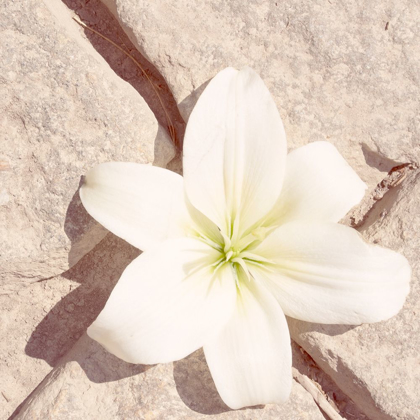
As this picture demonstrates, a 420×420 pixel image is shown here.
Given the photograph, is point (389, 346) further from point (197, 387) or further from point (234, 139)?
point (234, 139)

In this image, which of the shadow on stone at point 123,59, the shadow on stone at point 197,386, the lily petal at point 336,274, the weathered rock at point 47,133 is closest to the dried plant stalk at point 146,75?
the shadow on stone at point 123,59

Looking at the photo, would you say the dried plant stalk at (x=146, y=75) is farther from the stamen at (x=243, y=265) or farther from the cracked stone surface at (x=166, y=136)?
the stamen at (x=243, y=265)

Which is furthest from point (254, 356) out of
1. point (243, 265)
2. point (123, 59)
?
point (123, 59)

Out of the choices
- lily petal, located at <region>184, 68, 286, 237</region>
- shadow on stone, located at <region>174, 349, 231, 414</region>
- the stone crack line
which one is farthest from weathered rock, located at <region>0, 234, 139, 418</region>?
the stone crack line

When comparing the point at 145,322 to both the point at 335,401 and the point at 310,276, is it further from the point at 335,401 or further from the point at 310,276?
the point at 335,401

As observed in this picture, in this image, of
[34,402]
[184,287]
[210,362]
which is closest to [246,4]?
[184,287]

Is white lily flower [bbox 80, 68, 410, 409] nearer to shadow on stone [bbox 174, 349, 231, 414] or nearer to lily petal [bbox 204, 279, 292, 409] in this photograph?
lily petal [bbox 204, 279, 292, 409]
